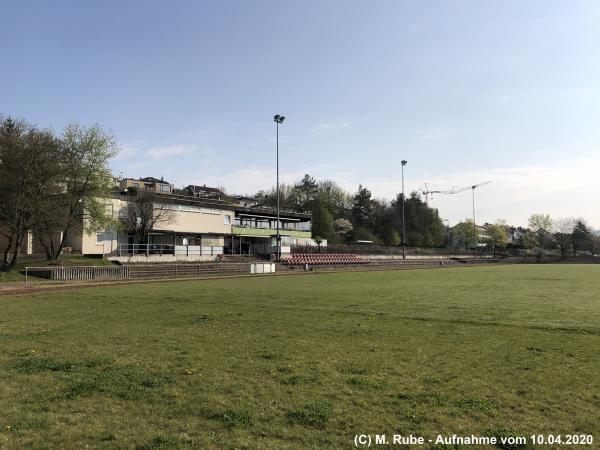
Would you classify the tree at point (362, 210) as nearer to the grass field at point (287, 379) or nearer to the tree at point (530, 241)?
the tree at point (530, 241)

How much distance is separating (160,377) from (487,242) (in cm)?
17128

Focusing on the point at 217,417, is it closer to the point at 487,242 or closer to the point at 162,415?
the point at 162,415

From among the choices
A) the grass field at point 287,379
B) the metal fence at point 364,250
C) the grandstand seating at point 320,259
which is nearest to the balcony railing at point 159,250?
the grandstand seating at point 320,259

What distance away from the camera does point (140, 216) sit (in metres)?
55.8

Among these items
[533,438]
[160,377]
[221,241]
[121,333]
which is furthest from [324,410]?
[221,241]

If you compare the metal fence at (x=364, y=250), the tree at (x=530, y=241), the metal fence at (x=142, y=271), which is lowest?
the metal fence at (x=142, y=271)

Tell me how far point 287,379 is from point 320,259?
64461mm

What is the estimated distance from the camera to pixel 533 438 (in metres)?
5.14

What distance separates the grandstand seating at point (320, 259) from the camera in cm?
6347

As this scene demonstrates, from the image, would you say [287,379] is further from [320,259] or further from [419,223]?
[419,223]

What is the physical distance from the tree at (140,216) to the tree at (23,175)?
17976 mm

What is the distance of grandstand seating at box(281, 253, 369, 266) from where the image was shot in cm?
6347

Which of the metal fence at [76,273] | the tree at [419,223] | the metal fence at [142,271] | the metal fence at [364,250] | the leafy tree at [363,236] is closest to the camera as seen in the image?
the metal fence at [76,273]

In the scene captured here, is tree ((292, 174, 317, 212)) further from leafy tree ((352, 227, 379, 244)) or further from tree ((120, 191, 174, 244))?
tree ((120, 191, 174, 244))
